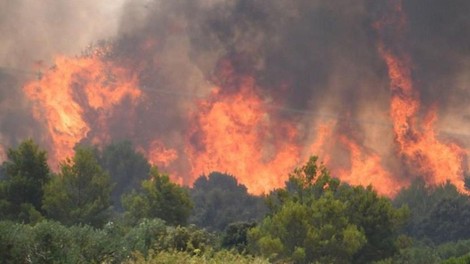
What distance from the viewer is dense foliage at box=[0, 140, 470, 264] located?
118 feet

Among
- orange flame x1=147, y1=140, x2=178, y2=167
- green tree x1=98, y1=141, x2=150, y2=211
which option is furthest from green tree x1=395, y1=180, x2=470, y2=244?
green tree x1=98, y1=141, x2=150, y2=211

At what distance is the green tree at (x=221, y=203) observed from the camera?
9050 centimetres

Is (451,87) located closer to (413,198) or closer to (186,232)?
(413,198)

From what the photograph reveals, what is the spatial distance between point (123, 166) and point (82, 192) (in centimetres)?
5450

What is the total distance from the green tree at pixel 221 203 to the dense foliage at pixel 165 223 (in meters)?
30.3

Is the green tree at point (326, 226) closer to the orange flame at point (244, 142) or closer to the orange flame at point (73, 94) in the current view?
the orange flame at point (244, 142)

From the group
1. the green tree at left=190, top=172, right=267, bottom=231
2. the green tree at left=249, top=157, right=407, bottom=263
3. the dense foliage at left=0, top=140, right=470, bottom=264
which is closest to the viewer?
the dense foliage at left=0, top=140, right=470, bottom=264

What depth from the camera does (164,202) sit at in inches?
1950

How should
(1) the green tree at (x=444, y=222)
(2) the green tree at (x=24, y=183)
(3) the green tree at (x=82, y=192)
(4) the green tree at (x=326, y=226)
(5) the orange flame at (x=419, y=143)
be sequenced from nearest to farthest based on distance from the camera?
(4) the green tree at (x=326, y=226)
(2) the green tree at (x=24, y=183)
(3) the green tree at (x=82, y=192)
(1) the green tree at (x=444, y=222)
(5) the orange flame at (x=419, y=143)

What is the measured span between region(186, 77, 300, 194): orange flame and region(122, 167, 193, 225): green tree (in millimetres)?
58984

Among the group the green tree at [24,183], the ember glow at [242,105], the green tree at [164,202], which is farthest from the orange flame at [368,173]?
the green tree at [24,183]

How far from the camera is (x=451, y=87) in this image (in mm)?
106438

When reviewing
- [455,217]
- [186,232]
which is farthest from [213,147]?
[186,232]

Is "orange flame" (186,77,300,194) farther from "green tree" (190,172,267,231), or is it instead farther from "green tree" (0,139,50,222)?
"green tree" (0,139,50,222)
